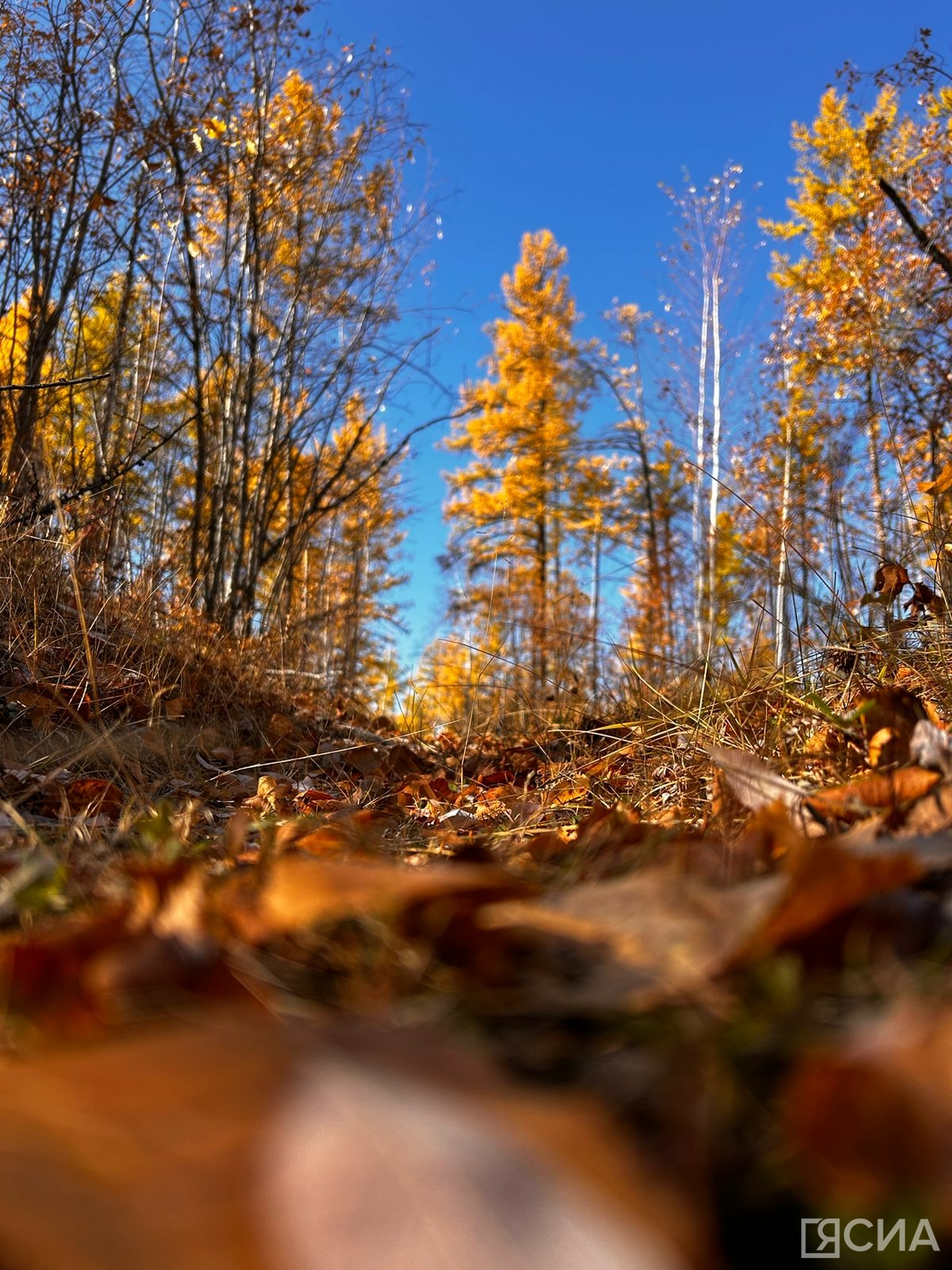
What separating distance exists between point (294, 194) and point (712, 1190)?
30.0ft

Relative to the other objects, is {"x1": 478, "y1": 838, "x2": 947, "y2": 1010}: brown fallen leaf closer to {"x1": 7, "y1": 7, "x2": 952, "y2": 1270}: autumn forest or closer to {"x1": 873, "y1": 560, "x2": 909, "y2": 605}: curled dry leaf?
{"x1": 7, "y1": 7, "x2": 952, "y2": 1270}: autumn forest

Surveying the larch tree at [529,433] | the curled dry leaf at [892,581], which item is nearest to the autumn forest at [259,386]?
the curled dry leaf at [892,581]

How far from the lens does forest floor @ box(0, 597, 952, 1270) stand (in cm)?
30

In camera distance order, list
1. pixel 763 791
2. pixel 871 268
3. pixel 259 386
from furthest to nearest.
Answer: pixel 871 268, pixel 259 386, pixel 763 791

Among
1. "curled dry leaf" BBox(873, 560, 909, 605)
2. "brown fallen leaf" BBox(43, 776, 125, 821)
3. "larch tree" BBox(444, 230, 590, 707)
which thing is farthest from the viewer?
"larch tree" BBox(444, 230, 590, 707)

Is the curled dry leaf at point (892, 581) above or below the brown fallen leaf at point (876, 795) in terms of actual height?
above

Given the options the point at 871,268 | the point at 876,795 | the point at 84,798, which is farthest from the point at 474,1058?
the point at 871,268

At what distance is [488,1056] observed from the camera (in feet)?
1.46

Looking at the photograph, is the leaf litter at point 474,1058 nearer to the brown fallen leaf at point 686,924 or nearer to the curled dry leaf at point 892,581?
the brown fallen leaf at point 686,924

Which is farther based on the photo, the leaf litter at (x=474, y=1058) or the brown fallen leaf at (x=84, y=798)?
the brown fallen leaf at (x=84, y=798)

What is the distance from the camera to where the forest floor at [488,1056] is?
302 mm

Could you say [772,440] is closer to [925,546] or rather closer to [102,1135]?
[925,546]

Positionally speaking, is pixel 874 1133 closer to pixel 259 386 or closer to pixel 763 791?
pixel 763 791

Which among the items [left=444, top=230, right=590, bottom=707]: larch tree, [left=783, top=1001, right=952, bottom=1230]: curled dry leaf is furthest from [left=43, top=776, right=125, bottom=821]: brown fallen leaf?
[left=444, top=230, right=590, bottom=707]: larch tree
